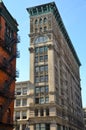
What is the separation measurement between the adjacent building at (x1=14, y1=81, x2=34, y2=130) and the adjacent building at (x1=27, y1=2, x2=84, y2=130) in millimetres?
2478

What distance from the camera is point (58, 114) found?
82000mm

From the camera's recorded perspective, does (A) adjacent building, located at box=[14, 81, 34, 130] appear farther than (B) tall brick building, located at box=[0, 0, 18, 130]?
Yes

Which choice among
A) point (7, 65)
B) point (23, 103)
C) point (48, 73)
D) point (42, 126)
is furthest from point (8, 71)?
point (23, 103)

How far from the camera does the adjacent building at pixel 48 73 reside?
8025 centimetres

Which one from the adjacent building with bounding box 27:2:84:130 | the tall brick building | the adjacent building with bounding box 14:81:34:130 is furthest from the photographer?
the adjacent building with bounding box 14:81:34:130

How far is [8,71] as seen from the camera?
140 ft

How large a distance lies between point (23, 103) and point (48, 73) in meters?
13.8

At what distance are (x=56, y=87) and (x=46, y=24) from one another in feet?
75.5

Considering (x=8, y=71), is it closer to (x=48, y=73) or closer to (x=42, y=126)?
(x=42, y=126)

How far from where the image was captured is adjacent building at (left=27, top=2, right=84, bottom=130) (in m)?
80.2

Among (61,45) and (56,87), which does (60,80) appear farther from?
(61,45)

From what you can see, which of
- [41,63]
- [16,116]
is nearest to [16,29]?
[41,63]

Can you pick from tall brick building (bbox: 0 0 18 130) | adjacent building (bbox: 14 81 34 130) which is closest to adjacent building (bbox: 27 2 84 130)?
adjacent building (bbox: 14 81 34 130)

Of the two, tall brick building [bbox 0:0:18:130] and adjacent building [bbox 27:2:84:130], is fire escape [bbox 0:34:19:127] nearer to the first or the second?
tall brick building [bbox 0:0:18:130]
